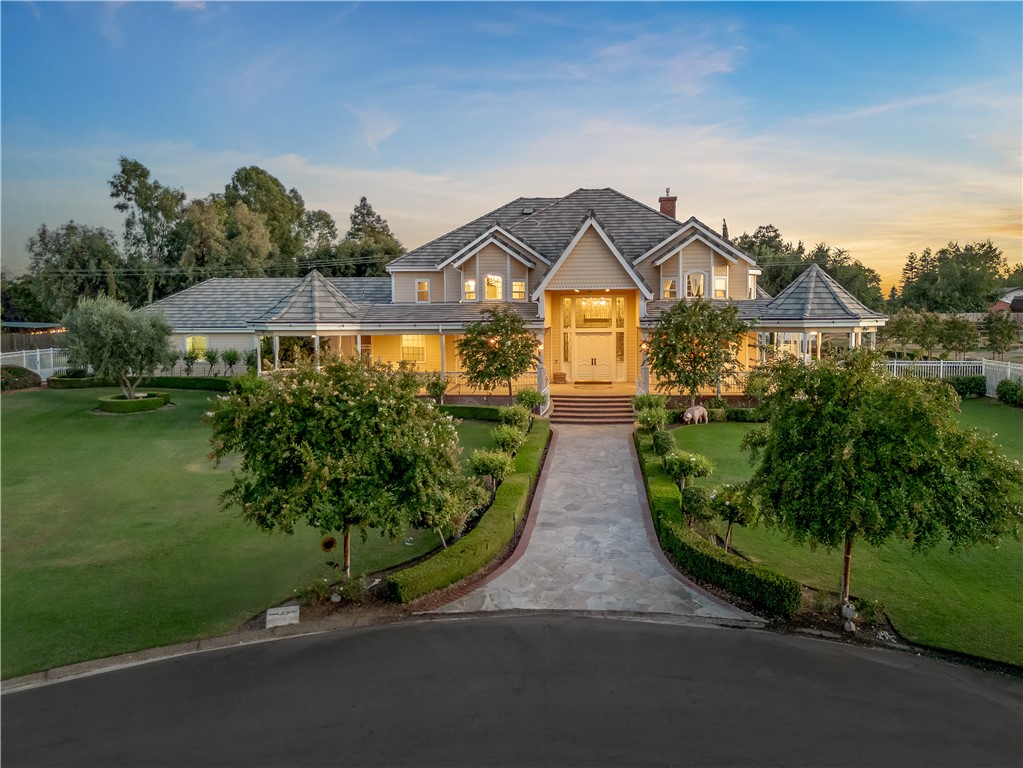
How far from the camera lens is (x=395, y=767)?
609 cm

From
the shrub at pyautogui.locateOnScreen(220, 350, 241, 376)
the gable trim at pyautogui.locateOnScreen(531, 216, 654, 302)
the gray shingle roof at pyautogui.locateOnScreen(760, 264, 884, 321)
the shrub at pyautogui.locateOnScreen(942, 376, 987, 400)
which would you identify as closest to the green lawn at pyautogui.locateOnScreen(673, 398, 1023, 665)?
the gable trim at pyautogui.locateOnScreen(531, 216, 654, 302)

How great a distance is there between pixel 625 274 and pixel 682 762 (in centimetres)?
2222

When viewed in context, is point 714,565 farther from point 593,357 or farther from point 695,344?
point 593,357

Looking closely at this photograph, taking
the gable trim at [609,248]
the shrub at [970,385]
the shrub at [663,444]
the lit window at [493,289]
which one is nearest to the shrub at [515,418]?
the shrub at [663,444]

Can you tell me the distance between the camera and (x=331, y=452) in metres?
9.53

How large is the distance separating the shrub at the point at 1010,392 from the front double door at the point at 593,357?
53.4 ft

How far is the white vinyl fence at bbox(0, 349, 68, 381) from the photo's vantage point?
33.2 metres

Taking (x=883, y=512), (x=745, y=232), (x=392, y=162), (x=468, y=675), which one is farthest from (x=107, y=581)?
(x=745, y=232)

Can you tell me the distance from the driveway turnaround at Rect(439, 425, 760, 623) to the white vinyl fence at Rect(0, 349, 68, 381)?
30054 mm

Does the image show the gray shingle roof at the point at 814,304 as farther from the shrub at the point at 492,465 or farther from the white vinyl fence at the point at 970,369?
the shrub at the point at 492,465

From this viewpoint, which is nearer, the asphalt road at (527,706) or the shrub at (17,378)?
the asphalt road at (527,706)

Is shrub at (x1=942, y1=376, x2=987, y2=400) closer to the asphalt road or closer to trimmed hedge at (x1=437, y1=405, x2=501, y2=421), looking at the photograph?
trimmed hedge at (x1=437, y1=405, x2=501, y2=421)

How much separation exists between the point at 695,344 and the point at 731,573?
13.8m

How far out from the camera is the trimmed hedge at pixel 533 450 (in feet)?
53.7
